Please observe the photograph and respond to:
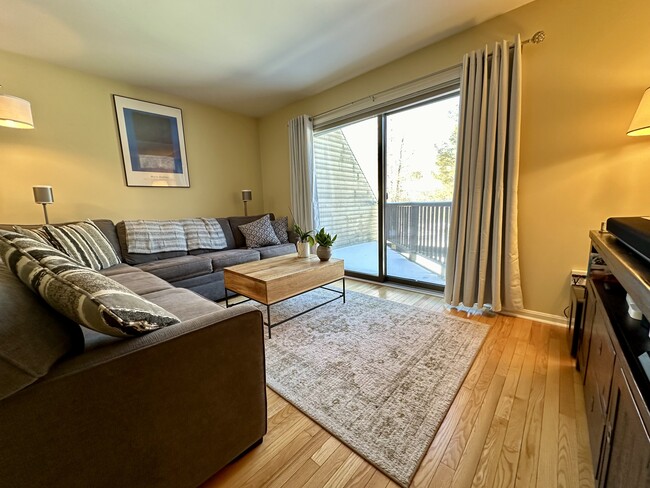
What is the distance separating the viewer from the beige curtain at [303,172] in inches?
137

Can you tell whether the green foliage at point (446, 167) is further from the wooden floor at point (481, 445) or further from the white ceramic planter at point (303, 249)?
the wooden floor at point (481, 445)

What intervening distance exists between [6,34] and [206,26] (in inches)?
63.1

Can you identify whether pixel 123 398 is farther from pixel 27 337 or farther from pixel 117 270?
pixel 117 270

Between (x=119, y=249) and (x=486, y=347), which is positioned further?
(x=119, y=249)

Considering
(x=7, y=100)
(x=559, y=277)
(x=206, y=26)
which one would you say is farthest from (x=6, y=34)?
(x=559, y=277)

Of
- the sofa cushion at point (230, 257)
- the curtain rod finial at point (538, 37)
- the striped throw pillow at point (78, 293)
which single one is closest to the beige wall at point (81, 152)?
the sofa cushion at point (230, 257)

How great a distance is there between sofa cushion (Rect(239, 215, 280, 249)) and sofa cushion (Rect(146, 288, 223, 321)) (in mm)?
1697

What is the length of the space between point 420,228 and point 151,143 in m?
3.37

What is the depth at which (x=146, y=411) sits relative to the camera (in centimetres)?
77

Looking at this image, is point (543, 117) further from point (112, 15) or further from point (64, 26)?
point (64, 26)

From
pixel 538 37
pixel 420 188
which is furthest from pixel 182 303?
pixel 538 37

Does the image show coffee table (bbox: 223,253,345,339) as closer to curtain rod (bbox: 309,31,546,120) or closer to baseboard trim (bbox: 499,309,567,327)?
baseboard trim (bbox: 499,309,567,327)

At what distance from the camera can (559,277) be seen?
2.03 m

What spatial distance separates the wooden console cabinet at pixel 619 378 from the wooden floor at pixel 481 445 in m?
0.13
